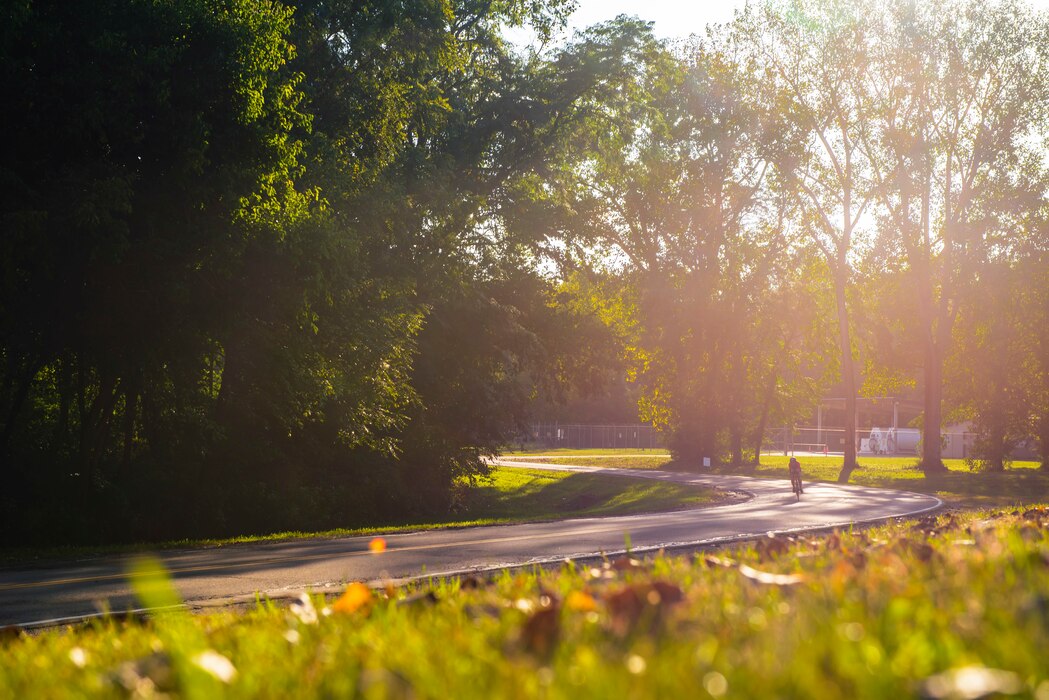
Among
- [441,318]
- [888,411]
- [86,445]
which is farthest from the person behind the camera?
[888,411]

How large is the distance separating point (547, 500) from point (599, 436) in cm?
7736

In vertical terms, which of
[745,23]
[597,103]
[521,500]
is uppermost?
[745,23]

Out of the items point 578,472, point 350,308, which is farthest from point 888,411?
point 350,308

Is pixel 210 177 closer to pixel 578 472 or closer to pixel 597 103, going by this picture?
pixel 597 103

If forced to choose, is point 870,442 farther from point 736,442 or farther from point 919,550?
point 919,550

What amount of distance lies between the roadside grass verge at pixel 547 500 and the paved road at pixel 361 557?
2.70 m

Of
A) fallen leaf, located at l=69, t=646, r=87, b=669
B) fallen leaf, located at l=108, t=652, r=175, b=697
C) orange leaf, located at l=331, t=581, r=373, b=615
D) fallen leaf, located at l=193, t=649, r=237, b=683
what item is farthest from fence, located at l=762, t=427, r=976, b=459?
fallen leaf, located at l=193, t=649, r=237, b=683

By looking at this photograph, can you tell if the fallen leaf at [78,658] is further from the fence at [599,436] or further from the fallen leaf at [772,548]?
the fence at [599,436]

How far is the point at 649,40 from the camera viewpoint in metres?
37.1

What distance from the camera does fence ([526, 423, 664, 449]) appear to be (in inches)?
4486

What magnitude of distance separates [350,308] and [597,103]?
15516mm

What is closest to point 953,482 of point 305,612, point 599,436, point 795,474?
point 795,474

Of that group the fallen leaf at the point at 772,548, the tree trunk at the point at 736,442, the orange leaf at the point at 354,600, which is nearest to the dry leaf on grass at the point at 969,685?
the orange leaf at the point at 354,600

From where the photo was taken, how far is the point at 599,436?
4665 inches
